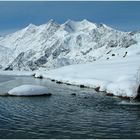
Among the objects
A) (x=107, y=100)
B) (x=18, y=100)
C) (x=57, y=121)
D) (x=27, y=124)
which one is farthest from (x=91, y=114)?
(x=18, y=100)

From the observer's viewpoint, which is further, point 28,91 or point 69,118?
point 28,91

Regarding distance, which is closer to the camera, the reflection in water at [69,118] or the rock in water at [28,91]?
the reflection in water at [69,118]

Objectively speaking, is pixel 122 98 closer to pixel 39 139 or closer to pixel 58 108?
pixel 58 108

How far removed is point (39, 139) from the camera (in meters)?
28.7

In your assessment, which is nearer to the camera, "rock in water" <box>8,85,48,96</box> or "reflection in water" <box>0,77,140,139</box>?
"reflection in water" <box>0,77,140,139</box>

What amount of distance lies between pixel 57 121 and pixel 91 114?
5376 mm

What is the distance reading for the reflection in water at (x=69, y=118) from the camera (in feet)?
101

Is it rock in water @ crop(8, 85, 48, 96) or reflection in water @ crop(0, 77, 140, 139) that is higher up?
rock in water @ crop(8, 85, 48, 96)

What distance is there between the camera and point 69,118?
37.7 m

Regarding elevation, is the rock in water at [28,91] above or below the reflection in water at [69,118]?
above

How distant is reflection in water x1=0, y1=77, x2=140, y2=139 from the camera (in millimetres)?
30933

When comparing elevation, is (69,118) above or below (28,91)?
below

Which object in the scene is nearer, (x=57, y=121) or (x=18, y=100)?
(x=57, y=121)

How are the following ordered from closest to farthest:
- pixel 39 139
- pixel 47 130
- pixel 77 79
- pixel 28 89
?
pixel 39 139 < pixel 47 130 < pixel 28 89 < pixel 77 79
